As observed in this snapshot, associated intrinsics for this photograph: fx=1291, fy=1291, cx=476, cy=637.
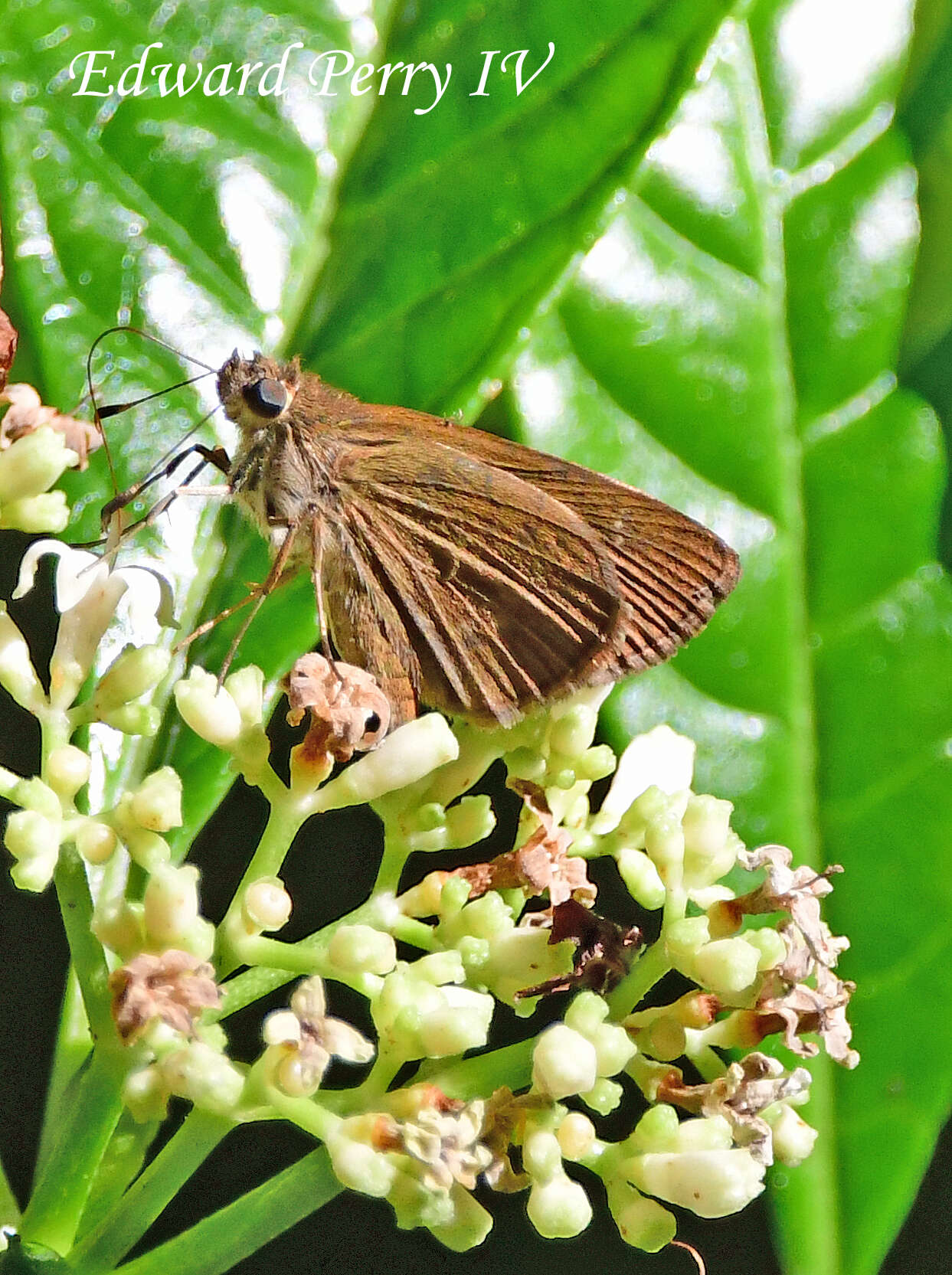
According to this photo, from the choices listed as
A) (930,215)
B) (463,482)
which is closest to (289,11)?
(463,482)

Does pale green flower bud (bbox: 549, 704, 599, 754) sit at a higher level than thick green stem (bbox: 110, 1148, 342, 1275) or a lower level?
higher

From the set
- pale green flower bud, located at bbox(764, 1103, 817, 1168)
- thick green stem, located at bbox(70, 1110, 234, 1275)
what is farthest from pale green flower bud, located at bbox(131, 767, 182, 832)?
pale green flower bud, located at bbox(764, 1103, 817, 1168)

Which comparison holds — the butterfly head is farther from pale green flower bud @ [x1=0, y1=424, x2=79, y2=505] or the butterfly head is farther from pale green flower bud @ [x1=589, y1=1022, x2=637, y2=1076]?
pale green flower bud @ [x1=589, y1=1022, x2=637, y2=1076]

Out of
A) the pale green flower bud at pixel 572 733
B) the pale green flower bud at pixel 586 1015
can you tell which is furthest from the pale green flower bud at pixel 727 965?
the pale green flower bud at pixel 572 733

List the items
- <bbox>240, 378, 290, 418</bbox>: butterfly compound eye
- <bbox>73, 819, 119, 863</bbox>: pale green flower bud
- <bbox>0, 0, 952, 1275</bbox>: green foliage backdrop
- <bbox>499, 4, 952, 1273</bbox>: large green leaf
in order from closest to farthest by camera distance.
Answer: <bbox>73, 819, 119, 863</bbox>: pale green flower bud < <bbox>240, 378, 290, 418</bbox>: butterfly compound eye < <bbox>0, 0, 952, 1275</bbox>: green foliage backdrop < <bbox>499, 4, 952, 1273</bbox>: large green leaf

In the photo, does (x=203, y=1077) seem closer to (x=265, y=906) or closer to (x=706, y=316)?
(x=265, y=906)

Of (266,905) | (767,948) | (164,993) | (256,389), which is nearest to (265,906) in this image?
(266,905)

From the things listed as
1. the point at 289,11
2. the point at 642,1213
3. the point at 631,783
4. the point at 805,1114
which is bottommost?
the point at 805,1114

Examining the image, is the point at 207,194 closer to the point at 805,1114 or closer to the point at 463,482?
the point at 463,482
